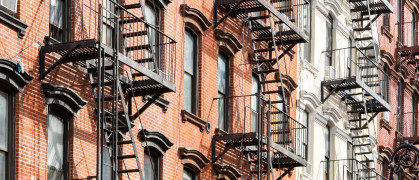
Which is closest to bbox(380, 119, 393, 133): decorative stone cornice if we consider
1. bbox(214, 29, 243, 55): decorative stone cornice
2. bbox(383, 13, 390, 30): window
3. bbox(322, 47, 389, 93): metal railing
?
bbox(322, 47, 389, 93): metal railing

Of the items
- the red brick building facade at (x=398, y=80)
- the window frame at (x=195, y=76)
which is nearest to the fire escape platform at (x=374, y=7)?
the red brick building facade at (x=398, y=80)

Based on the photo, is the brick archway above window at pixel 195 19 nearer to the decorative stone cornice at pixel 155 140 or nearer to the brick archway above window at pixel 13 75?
the decorative stone cornice at pixel 155 140

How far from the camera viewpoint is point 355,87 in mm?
38500

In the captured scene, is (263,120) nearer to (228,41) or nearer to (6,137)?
(228,41)

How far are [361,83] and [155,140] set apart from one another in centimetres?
1250

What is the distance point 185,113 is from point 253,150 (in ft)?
12.2

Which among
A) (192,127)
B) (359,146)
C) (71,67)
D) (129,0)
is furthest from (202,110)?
(359,146)

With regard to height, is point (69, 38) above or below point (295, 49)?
below

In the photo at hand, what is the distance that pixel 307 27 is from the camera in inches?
1471

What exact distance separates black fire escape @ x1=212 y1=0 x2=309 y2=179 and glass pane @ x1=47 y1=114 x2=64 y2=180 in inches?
279

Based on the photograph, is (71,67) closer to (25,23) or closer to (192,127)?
(25,23)

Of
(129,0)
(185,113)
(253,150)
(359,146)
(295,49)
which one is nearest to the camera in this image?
(129,0)

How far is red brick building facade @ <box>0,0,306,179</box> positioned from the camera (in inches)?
881

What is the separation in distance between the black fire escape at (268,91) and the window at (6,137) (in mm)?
8771
